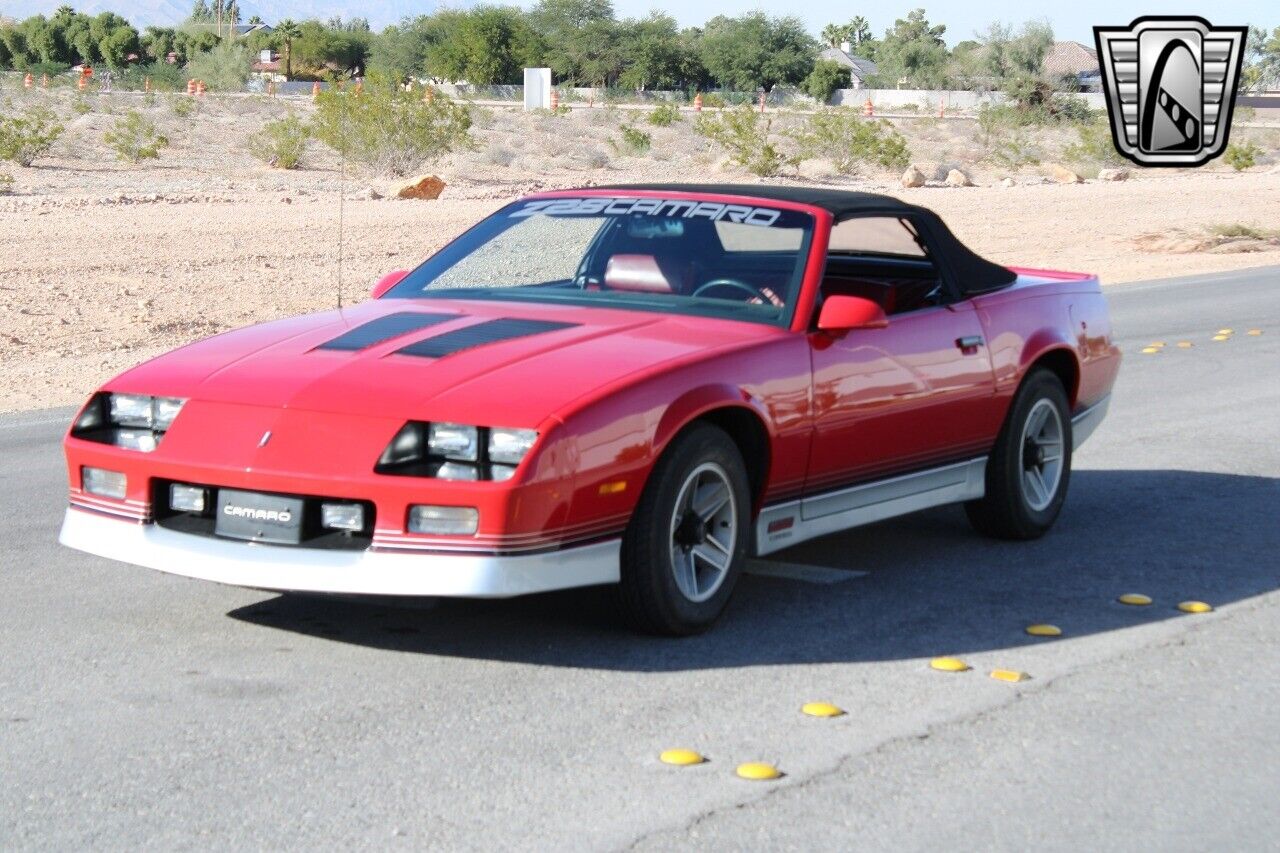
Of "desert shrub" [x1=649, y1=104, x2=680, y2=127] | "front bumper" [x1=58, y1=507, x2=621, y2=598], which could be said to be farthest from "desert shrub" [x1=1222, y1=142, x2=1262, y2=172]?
"front bumper" [x1=58, y1=507, x2=621, y2=598]

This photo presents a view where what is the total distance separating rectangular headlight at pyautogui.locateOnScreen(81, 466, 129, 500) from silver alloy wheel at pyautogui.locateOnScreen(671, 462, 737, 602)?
1.66m

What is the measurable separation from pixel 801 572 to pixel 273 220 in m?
19.5

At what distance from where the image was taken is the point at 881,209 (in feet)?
22.8

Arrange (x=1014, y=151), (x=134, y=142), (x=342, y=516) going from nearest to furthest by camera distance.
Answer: (x=342, y=516) < (x=134, y=142) < (x=1014, y=151)

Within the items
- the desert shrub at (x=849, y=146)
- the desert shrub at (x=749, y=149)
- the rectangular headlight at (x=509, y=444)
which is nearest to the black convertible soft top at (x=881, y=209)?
the rectangular headlight at (x=509, y=444)

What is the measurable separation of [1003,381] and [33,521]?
13.0ft

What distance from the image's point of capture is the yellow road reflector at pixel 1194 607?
21.0 feet

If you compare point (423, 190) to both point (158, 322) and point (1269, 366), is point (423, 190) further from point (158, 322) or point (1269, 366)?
point (1269, 366)

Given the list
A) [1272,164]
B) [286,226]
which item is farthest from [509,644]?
[1272,164]

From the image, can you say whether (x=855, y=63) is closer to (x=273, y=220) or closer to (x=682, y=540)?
(x=273, y=220)

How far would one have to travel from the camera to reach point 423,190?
3077cm

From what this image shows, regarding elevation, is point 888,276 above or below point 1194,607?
above

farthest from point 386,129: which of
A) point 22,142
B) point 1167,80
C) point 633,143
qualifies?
point 1167,80

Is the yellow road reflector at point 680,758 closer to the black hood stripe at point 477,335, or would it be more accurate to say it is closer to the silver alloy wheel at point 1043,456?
the black hood stripe at point 477,335
